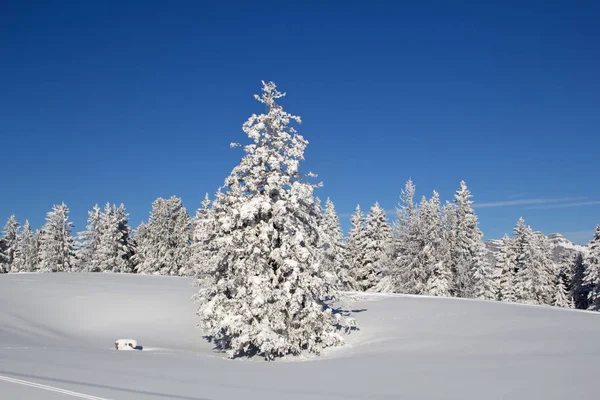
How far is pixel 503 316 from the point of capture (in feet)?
71.1

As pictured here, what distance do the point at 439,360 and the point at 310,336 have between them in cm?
662

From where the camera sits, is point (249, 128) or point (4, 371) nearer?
point (4, 371)

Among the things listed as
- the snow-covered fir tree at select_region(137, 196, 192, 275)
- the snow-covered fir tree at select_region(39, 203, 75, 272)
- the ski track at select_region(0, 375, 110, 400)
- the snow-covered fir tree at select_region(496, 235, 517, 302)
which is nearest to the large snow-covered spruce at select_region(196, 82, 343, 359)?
the ski track at select_region(0, 375, 110, 400)

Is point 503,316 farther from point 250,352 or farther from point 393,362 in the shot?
point 250,352

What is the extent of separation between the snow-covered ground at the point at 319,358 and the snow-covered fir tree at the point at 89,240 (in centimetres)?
4438

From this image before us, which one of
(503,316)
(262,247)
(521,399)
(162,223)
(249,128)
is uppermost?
(162,223)

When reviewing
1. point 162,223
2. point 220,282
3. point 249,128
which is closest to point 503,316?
point 220,282

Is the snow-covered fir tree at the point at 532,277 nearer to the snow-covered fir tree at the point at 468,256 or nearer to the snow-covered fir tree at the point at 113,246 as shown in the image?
the snow-covered fir tree at the point at 468,256

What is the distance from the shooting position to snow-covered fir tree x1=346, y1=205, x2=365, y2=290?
192ft

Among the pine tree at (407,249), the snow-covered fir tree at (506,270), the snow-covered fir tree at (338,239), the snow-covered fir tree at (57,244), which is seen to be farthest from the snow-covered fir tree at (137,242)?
the snow-covered fir tree at (506,270)

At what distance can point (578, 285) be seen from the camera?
2479 inches

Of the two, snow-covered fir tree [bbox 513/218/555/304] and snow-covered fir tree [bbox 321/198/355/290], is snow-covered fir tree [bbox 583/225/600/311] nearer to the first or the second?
snow-covered fir tree [bbox 513/218/555/304]

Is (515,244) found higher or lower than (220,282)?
higher

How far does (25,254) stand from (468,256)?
78217mm
